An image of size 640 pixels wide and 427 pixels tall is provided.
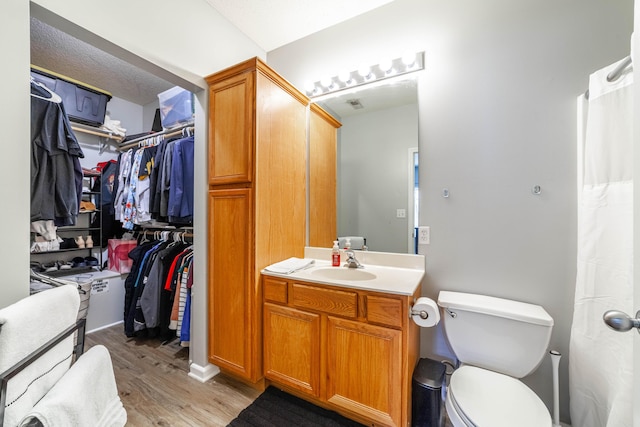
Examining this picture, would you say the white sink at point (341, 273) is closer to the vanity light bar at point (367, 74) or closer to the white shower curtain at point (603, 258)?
the white shower curtain at point (603, 258)

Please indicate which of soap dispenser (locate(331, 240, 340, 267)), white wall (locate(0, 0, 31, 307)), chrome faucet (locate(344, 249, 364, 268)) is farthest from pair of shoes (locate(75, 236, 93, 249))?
chrome faucet (locate(344, 249, 364, 268))

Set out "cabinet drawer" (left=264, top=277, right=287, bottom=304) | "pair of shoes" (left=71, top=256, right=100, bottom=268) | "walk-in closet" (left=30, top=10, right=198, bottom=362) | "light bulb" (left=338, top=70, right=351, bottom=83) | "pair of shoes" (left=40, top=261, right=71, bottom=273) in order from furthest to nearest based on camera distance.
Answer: "pair of shoes" (left=71, top=256, right=100, bottom=268) < "pair of shoes" (left=40, top=261, right=71, bottom=273) < "walk-in closet" (left=30, top=10, right=198, bottom=362) < "light bulb" (left=338, top=70, right=351, bottom=83) < "cabinet drawer" (left=264, top=277, right=287, bottom=304)

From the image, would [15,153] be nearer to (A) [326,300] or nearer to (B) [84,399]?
(B) [84,399]

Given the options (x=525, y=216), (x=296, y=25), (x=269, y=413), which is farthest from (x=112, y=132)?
(x=525, y=216)

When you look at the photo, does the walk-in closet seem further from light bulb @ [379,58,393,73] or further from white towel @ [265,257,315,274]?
light bulb @ [379,58,393,73]

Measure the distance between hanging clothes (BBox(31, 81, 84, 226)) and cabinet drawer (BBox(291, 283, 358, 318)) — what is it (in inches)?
55.1

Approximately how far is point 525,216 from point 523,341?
0.66 meters

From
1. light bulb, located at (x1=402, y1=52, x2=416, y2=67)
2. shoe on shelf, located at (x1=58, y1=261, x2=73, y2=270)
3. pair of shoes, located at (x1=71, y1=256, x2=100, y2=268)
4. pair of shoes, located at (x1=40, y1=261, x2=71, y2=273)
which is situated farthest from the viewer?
pair of shoes, located at (x1=71, y1=256, x2=100, y2=268)

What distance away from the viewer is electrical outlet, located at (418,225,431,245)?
66.0 inches

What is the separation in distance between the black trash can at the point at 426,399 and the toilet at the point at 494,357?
143mm

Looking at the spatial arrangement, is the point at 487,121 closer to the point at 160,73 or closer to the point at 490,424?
the point at 490,424

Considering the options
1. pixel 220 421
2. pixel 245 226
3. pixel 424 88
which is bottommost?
pixel 220 421

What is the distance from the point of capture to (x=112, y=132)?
9.51ft

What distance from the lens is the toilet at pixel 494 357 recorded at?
1.03 metres
